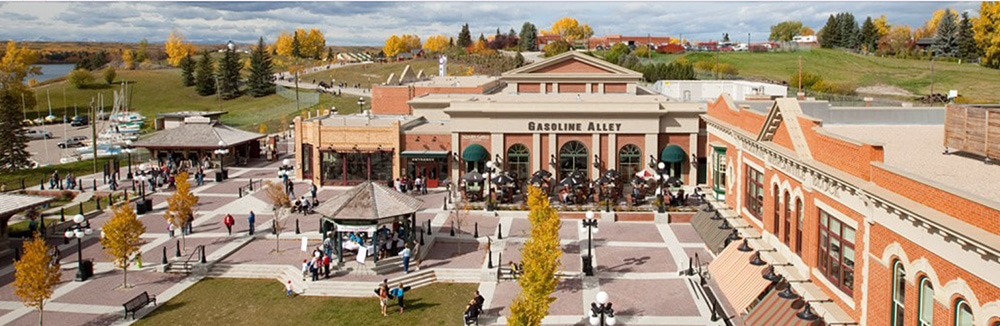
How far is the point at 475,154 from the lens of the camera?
47.2 metres

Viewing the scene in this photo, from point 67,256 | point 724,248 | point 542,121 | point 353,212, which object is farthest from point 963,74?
point 67,256

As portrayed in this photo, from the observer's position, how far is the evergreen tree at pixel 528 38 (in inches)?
7052

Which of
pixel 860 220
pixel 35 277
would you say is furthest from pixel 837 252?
pixel 35 277

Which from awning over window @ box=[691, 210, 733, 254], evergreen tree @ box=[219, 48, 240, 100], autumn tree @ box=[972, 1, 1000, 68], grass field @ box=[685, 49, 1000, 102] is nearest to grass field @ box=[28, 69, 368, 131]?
evergreen tree @ box=[219, 48, 240, 100]

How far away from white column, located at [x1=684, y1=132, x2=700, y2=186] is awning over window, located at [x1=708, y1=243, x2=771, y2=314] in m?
21.3

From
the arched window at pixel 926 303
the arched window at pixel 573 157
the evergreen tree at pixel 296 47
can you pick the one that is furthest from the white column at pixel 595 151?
the evergreen tree at pixel 296 47

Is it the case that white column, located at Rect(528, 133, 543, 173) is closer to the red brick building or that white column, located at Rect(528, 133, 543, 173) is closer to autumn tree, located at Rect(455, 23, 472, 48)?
the red brick building

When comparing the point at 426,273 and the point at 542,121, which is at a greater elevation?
the point at 542,121

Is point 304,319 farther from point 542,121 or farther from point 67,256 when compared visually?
point 542,121

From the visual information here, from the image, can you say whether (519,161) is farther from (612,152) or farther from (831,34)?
(831,34)

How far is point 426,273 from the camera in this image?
101 ft

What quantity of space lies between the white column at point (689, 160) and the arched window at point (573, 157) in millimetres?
6293

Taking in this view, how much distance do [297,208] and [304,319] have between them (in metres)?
17.1

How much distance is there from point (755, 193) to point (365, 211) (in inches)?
587
